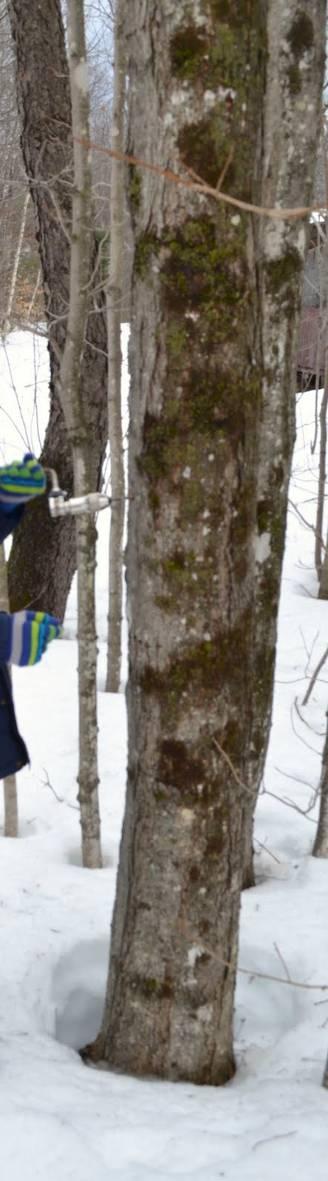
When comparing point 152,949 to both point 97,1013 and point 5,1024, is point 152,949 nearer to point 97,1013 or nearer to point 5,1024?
point 5,1024

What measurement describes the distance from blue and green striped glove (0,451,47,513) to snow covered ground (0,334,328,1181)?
4.58 ft

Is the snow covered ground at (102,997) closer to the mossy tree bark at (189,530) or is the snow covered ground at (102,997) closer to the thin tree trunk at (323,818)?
the thin tree trunk at (323,818)

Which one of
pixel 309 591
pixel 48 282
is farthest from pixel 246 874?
pixel 309 591

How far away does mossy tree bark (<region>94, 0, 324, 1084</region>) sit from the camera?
2131 mm

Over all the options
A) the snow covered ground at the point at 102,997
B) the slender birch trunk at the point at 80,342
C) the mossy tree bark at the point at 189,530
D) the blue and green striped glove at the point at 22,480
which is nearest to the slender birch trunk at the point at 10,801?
the snow covered ground at the point at 102,997

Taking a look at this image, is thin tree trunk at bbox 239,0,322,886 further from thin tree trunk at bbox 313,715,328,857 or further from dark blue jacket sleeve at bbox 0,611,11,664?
dark blue jacket sleeve at bbox 0,611,11,664

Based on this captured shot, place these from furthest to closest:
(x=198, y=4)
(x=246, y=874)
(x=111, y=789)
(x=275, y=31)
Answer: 1. (x=111, y=789)
2. (x=246, y=874)
3. (x=275, y=31)
4. (x=198, y=4)

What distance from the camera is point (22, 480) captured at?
8.00 ft

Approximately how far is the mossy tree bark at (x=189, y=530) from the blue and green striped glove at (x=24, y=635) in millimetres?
229

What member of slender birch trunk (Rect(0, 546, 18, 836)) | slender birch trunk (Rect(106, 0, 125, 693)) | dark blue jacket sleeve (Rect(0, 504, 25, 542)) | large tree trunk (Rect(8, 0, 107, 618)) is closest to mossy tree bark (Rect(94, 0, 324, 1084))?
dark blue jacket sleeve (Rect(0, 504, 25, 542))

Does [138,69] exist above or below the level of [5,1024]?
above

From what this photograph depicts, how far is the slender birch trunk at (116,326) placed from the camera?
4828 millimetres

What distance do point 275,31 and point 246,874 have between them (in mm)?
2927

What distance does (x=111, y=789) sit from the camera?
4957mm
